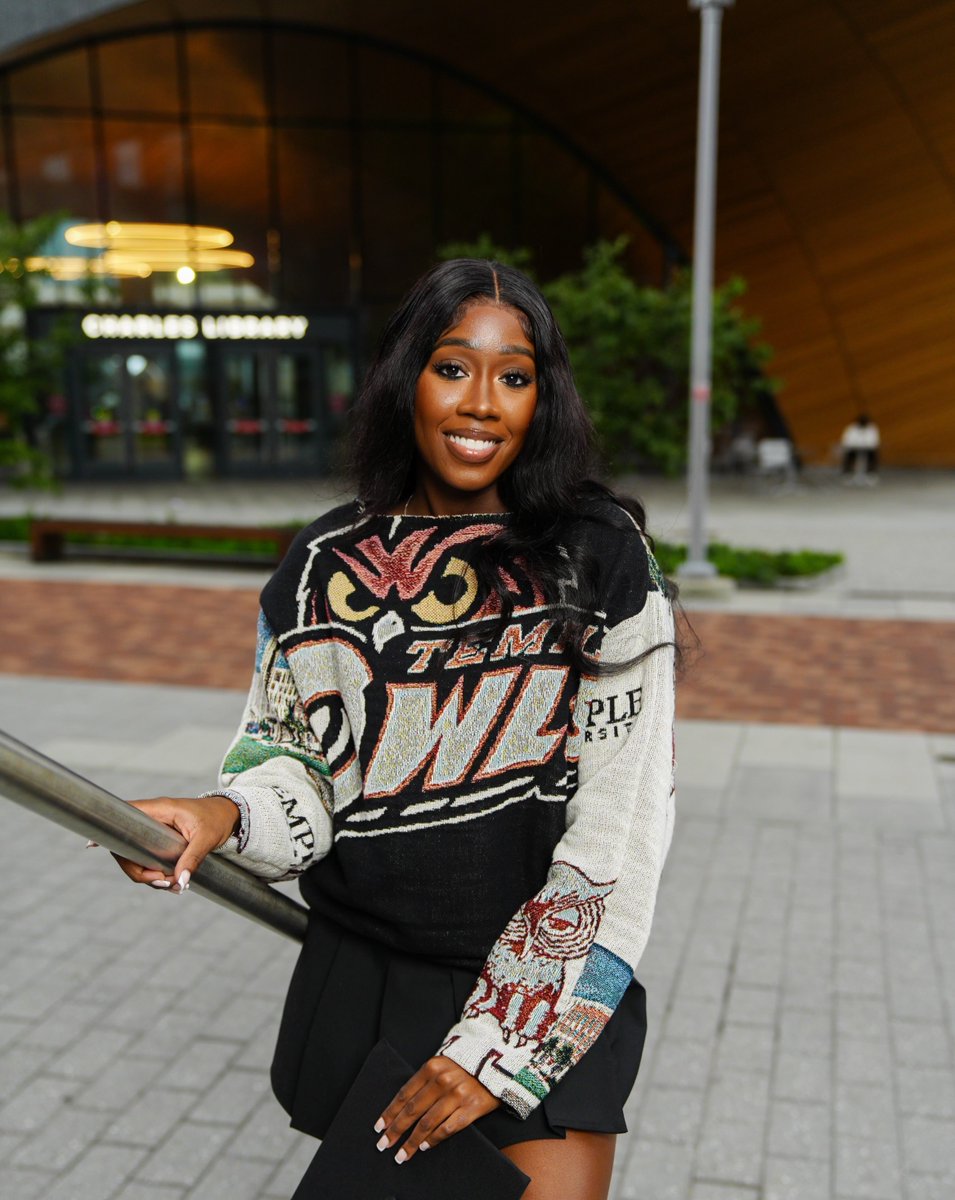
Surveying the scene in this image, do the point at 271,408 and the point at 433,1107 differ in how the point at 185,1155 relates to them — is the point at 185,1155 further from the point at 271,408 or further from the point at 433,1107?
the point at 271,408

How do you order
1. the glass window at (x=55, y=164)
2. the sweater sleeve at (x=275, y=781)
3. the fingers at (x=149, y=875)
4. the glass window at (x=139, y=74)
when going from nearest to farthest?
the fingers at (x=149, y=875) → the sweater sleeve at (x=275, y=781) → the glass window at (x=55, y=164) → the glass window at (x=139, y=74)

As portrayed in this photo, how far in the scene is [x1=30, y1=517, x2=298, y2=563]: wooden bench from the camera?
14.1m

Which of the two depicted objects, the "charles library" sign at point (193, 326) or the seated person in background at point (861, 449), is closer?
the seated person in background at point (861, 449)

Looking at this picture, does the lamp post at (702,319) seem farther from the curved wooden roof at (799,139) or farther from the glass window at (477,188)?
the glass window at (477,188)

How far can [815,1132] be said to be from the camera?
3482mm

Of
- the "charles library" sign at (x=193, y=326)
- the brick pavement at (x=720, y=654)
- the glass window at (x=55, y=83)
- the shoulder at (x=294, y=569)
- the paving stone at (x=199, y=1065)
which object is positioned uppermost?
the glass window at (x=55, y=83)

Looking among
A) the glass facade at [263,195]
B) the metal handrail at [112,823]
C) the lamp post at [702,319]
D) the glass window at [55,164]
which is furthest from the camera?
the glass facade at [263,195]

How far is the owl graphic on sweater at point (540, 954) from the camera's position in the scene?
167 centimetres

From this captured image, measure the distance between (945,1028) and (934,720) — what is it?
13.5 feet

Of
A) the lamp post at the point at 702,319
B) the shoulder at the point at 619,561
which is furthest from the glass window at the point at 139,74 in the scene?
the shoulder at the point at 619,561

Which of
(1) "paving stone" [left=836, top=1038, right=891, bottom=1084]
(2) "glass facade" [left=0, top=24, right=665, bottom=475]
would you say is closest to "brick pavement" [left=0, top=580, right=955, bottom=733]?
(1) "paving stone" [left=836, top=1038, right=891, bottom=1084]

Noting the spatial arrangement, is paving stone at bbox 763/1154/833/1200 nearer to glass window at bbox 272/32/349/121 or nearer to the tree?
the tree

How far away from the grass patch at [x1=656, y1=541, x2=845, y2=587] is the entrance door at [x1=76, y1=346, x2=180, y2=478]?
15.9m

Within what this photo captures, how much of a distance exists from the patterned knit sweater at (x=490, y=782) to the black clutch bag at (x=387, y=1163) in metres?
0.10
